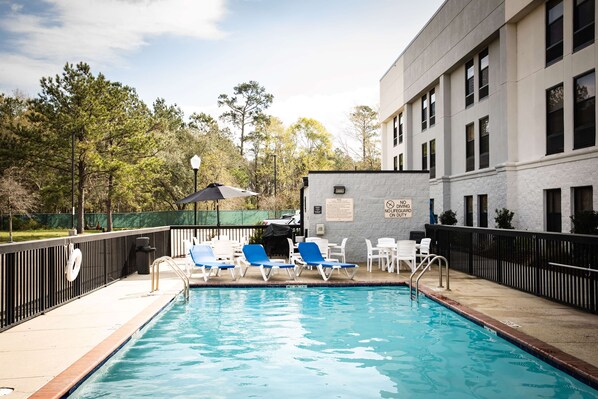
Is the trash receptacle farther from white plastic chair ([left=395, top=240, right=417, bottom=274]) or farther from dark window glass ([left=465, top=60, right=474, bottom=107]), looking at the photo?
dark window glass ([left=465, top=60, right=474, bottom=107])

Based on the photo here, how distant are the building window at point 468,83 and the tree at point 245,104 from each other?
34194 mm

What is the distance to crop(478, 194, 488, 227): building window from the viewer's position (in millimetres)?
21464

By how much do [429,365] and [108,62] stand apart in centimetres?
4342

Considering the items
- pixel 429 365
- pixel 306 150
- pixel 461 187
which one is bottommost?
pixel 429 365

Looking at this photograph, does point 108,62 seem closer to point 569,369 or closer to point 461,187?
point 461,187

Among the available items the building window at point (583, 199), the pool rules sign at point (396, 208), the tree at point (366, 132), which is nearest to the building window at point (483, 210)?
the building window at point (583, 199)

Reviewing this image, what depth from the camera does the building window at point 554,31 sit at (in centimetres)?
1634

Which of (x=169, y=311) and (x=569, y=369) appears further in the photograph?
(x=169, y=311)

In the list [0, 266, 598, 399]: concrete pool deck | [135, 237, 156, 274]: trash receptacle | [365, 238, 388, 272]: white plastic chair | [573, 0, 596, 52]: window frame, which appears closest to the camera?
[0, 266, 598, 399]: concrete pool deck

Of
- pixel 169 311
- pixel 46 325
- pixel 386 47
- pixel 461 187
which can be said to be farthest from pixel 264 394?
pixel 386 47

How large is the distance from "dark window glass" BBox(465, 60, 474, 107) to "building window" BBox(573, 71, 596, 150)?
7.71 meters

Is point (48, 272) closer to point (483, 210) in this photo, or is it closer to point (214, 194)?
point (214, 194)

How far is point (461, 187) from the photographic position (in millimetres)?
23812

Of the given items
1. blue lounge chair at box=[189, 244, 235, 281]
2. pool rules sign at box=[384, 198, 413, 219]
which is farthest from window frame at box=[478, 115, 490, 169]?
blue lounge chair at box=[189, 244, 235, 281]
